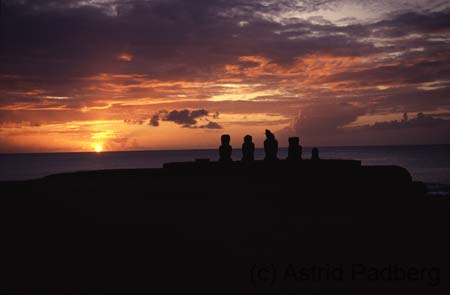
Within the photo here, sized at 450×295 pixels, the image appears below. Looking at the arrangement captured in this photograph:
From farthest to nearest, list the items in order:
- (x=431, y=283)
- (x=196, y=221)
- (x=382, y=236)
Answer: (x=196, y=221), (x=382, y=236), (x=431, y=283)

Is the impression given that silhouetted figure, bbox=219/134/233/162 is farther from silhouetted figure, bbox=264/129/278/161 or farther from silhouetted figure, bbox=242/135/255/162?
silhouetted figure, bbox=264/129/278/161

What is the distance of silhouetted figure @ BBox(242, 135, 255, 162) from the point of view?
26891mm

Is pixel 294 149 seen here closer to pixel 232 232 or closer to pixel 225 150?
pixel 225 150

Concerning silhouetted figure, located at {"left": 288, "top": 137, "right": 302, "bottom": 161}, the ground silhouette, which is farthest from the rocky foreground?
silhouetted figure, located at {"left": 288, "top": 137, "right": 302, "bottom": 161}

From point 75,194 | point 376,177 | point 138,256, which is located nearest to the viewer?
point 138,256

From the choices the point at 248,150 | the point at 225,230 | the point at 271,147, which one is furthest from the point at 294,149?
the point at 225,230

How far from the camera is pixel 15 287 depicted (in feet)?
44.1

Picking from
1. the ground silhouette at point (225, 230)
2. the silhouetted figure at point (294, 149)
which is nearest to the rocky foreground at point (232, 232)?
the ground silhouette at point (225, 230)

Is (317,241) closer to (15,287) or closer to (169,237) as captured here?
(169,237)

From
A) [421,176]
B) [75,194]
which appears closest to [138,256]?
[75,194]

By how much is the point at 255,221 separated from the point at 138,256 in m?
4.94

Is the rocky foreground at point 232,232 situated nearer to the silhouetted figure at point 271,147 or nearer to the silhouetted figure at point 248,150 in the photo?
the silhouetted figure at point 271,147

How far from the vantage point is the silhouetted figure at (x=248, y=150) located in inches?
1059

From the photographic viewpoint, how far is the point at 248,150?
27.2 meters
